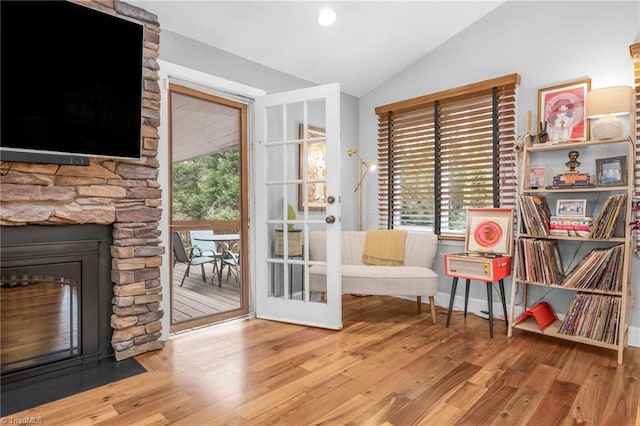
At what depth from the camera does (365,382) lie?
2.10m

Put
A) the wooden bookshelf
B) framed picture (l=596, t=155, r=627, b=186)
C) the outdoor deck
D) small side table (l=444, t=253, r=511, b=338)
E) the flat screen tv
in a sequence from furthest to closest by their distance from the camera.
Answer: the outdoor deck → small side table (l=444, t=253, r=511, b=338) → framed picture (l=596, t=155, r=627, b=186) → the wooden bookshelf → the flat screen tv

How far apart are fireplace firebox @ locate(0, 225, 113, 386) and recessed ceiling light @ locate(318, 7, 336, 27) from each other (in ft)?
7.35

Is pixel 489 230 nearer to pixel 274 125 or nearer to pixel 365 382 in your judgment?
pixel 365 382

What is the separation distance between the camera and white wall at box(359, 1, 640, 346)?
2748 mm

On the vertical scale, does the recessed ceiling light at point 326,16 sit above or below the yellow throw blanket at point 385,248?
above

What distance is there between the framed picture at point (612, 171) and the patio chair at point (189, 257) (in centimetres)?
328

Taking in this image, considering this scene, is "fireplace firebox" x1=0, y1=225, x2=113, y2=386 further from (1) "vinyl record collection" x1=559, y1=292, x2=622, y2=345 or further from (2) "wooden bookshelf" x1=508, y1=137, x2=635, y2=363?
(1) "vinyl record collection" x1=559, y1=292, x2=622, y2=345

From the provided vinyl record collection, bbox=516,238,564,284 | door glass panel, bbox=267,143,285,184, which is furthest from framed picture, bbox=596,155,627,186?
door glass panel, bbox=267,143,285,184

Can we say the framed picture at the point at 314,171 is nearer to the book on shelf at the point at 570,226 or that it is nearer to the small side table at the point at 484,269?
the small side table at the point at 484,269

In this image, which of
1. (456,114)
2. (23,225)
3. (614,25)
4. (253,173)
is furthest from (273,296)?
(614,25)

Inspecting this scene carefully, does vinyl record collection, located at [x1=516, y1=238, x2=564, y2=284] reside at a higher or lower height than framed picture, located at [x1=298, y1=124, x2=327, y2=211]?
lower

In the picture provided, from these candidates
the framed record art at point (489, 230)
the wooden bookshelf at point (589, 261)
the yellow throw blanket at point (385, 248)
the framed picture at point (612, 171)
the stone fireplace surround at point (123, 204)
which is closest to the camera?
the stone fireplace surround at point (123, 204)

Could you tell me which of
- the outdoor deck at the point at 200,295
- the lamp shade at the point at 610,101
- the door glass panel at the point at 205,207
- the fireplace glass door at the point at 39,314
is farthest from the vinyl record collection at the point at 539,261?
the fireplace glass door at the point at 39,314

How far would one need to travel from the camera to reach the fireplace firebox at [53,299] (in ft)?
6.84
